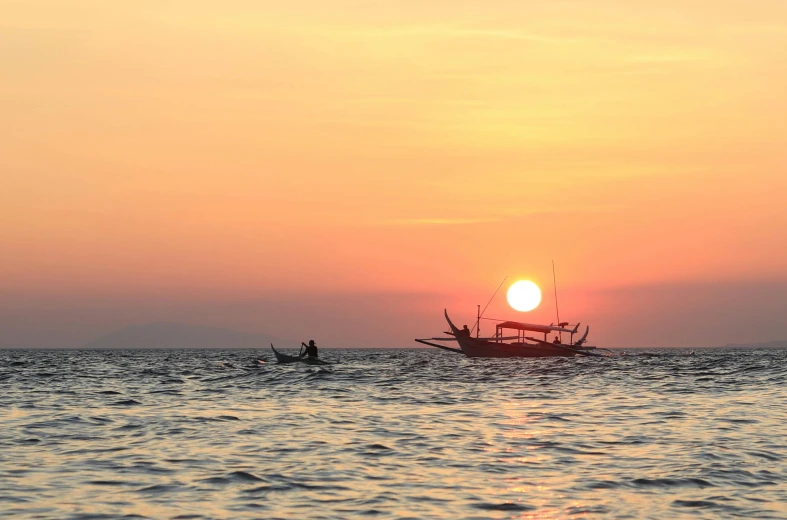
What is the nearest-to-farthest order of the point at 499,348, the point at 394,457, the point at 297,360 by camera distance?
the point at 394,457, the point at 297,360, the point at 499,348

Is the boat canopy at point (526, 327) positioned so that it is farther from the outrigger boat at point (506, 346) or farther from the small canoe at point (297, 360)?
the small canoe at point (297, 360)

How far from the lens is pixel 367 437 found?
84.6 feet

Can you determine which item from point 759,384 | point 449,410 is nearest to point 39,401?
point 449,410

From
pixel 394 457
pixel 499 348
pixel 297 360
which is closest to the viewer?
pixel 394 457

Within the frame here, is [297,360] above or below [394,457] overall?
above

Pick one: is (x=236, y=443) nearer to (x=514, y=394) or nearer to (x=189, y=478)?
(x=189, y=478)

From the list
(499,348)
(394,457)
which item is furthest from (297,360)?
(394,457)

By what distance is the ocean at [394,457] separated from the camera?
52.9 feet

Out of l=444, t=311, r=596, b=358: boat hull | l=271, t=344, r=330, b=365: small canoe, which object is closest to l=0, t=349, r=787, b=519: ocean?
l=271, t=344, r=330, b=365: small canoe

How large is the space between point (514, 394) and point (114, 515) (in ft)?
98.6

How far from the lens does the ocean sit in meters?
16.1

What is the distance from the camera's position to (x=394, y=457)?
21.8 metres

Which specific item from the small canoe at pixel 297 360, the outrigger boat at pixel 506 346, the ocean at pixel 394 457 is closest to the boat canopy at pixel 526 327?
the outrigger boat at pixel 506 346

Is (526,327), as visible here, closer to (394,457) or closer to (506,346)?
(506,346)
